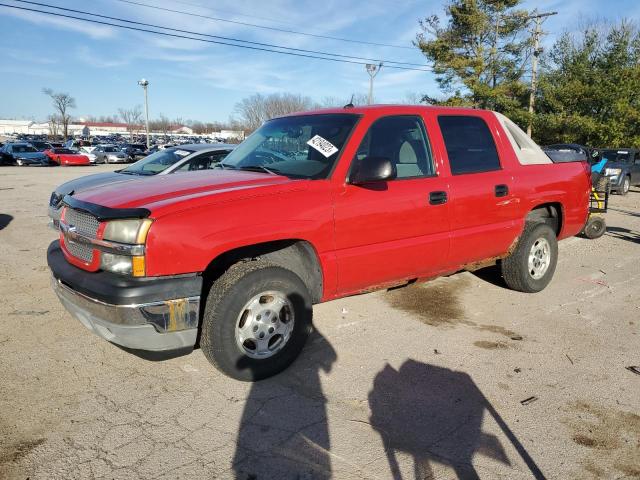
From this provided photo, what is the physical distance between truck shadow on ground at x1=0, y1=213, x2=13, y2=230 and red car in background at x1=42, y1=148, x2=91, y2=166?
82.7 ft

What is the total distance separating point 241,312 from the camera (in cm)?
314

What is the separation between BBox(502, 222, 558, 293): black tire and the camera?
498 cm

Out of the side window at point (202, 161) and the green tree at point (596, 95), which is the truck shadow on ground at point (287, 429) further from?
the green tree at point (596, 95)

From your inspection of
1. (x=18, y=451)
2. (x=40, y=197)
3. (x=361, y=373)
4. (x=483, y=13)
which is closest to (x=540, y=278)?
(x=361, y=373)

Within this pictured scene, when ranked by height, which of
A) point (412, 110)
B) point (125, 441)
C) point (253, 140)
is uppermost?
point (412, 110)

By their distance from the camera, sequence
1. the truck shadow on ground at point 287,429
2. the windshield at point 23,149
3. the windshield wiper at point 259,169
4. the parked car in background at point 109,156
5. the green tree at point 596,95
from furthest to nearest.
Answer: the parked car in background at point 109,156
the windshield at point 23,149
the green tree at point 596,95
the windshield wiper at point 259,169
the truck shadow on ground at point 287,429

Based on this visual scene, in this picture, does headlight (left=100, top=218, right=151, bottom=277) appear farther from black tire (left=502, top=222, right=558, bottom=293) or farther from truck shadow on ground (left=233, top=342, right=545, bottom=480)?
black tire (left=502, top=222, right=558, bottom=293)

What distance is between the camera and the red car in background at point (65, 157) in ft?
106

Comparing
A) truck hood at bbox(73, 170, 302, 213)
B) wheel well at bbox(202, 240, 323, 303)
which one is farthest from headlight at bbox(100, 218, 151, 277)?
wheel well at bbox(202, 240, 323, 303)

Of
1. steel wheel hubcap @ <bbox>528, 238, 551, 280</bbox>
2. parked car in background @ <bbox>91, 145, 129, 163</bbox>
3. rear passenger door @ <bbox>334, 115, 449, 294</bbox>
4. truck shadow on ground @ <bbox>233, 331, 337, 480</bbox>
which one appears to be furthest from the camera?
parked car in background @ <bbox>91, 145, 129, 163</bbox>

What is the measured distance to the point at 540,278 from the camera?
5.30 meters

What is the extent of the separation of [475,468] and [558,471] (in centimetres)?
43

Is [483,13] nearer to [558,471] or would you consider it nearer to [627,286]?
[627,286]

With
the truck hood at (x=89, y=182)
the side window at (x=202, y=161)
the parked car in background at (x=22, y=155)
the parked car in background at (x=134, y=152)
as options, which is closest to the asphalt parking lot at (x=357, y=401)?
the truck hood at (x=89, y=182)
